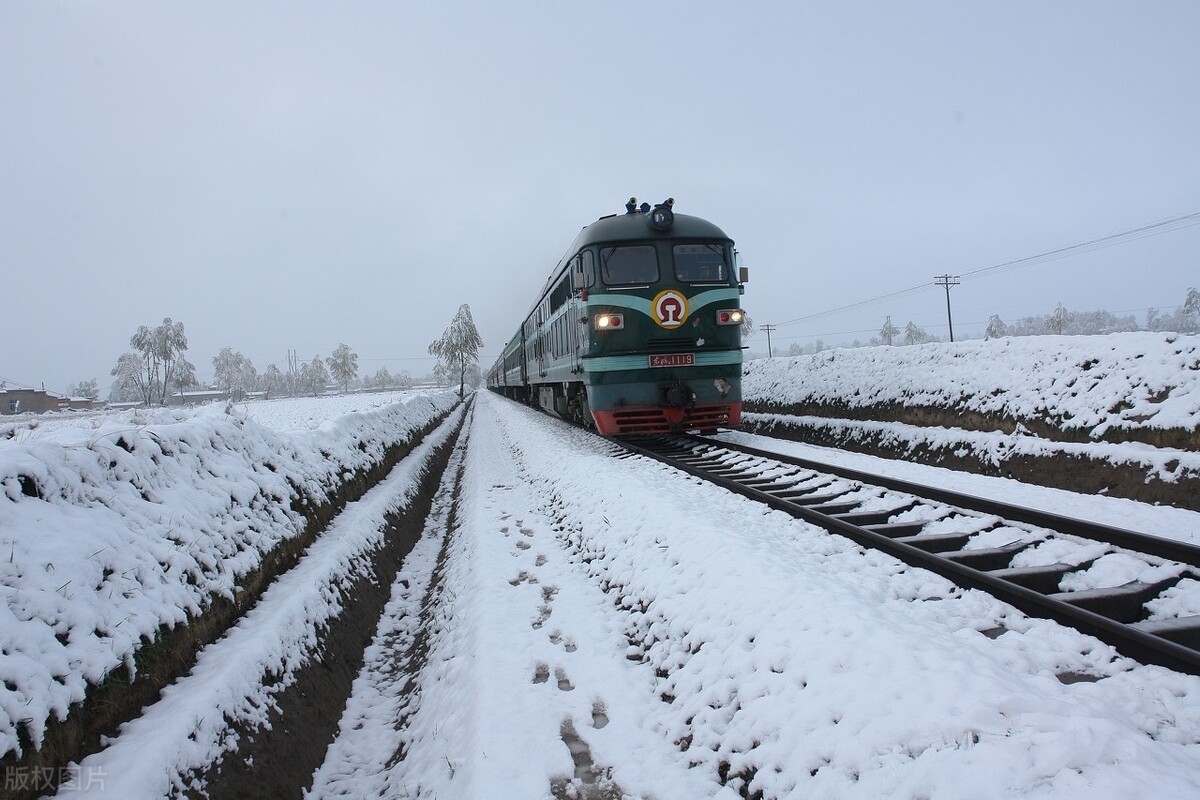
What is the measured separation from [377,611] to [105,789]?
3175mm

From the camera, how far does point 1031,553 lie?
14.5 ft

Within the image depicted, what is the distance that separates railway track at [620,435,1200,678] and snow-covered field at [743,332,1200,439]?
11.7ft

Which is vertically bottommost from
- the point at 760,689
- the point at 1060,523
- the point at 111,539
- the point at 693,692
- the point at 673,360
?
the point at 693,692

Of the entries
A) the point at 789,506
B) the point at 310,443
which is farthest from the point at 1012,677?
the point at 310,443

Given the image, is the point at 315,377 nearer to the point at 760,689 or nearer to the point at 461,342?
the point at 461,342

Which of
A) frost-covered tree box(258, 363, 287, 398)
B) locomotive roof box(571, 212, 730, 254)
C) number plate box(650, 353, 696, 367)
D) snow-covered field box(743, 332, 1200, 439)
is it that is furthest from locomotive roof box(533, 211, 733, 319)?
frost-covered tree box(258, 363, 287, 398)

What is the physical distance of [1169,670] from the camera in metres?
2.78

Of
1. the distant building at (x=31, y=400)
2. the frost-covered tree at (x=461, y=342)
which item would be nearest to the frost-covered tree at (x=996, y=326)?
the frost-covered tree at (x=461, y=342)

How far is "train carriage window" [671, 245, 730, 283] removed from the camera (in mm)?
10383

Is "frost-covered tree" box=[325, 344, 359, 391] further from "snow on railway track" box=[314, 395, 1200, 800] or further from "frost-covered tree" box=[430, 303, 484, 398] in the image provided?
"snow on railway track" box=[314, 395, 1200, 800]

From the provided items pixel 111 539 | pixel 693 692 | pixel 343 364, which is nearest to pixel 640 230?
pixel 693 692

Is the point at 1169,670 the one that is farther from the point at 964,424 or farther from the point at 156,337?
the point at 156,337

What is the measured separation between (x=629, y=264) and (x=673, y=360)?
187 cm

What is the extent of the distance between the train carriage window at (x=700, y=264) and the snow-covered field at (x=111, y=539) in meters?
7.16
